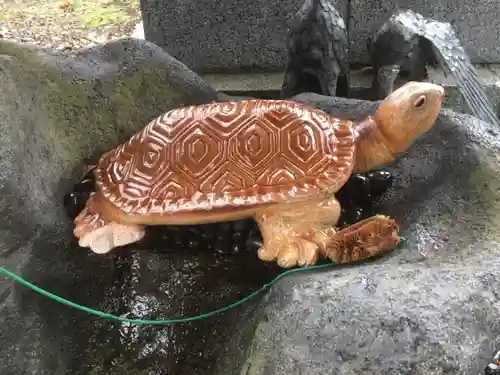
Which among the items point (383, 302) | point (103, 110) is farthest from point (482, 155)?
point (103, 110)

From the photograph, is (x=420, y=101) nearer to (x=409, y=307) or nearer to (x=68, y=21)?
(x=409, y=307)

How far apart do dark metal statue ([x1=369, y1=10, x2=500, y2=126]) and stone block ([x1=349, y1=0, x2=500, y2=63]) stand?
17 cm

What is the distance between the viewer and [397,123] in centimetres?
104

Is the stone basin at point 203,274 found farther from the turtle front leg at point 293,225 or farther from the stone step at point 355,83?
the stone step at point 355,83

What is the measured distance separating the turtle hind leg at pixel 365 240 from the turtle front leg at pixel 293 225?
52mm

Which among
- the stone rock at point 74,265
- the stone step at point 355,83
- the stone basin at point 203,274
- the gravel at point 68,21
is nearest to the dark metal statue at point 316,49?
the stone step at point 355,83

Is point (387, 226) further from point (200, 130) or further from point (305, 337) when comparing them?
point (200, 130)

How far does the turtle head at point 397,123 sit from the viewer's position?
102 centimetres

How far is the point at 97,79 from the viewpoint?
1305mm

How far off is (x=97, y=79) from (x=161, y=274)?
0.47m

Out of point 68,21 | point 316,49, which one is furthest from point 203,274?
point 68,21

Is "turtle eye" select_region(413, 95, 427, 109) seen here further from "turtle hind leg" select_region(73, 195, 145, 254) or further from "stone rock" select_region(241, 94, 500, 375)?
"turtle hind leg" select_region(73, 195, 145, 254)

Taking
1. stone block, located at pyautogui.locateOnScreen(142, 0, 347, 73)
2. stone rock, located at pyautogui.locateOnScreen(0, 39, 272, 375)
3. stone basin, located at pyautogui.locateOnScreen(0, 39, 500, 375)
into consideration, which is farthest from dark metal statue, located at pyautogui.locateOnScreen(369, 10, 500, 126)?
stone rock, located at pyautogui.locateOnScreen(0, 39, 272, 375)

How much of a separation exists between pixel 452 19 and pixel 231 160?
131cm
